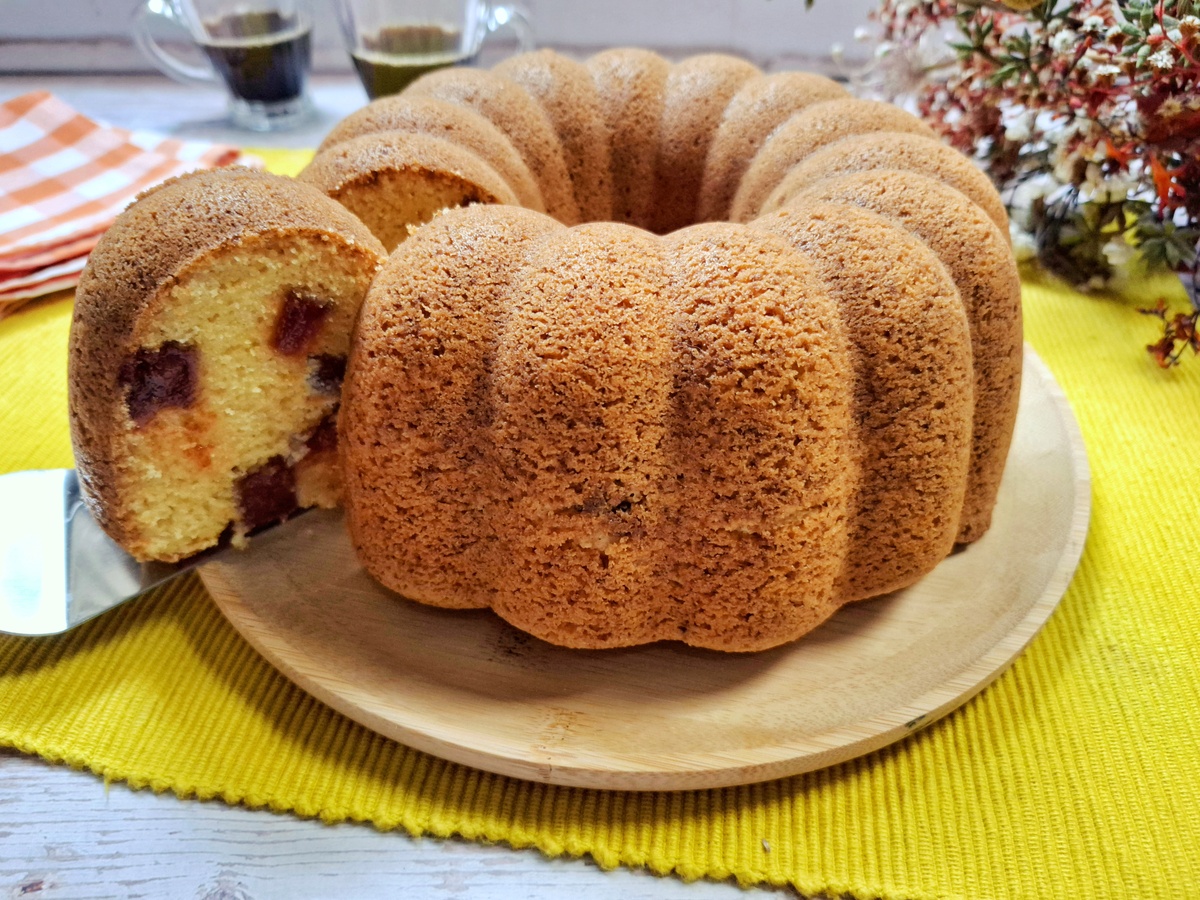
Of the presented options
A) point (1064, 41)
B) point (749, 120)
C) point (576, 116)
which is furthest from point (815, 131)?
point (1064, 41)

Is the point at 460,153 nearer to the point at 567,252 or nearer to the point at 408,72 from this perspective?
the point at 567,252

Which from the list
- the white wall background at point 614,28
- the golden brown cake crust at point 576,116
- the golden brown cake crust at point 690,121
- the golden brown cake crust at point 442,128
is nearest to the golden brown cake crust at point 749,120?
the golden brown cake crust at point 690,121

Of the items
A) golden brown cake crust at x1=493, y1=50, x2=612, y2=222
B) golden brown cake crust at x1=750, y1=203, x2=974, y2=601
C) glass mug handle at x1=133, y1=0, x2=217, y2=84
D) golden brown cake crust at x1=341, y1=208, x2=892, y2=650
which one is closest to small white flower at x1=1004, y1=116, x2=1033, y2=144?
golden brown cake crust at x1=493, y1=50, x2=612, y2=222

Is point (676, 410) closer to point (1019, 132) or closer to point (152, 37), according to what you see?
point (1019, 132)

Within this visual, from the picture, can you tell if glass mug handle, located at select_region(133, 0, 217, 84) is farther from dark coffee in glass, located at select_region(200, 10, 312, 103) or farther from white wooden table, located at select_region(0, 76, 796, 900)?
white wooden table, located at select_region(0, 76, 796, 900)

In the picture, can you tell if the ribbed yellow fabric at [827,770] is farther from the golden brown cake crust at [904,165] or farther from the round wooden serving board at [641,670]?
the golden brown cake crust at [904,165]

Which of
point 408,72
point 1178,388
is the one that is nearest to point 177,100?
point 408,72
